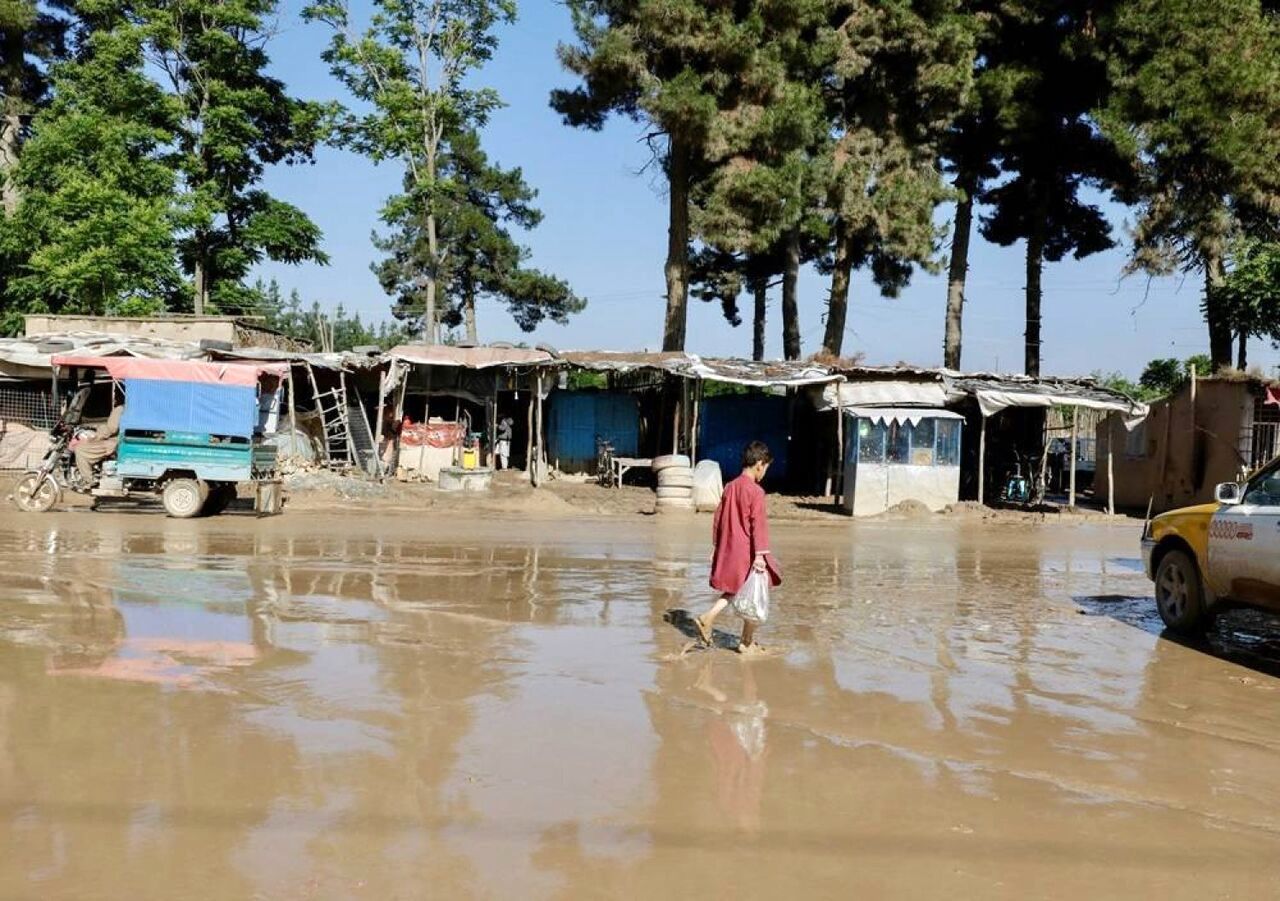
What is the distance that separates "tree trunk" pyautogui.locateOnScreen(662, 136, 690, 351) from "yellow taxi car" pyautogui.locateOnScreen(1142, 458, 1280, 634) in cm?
1625

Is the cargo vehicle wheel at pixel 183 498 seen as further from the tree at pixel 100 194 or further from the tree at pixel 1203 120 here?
the tree at pixel 1203 120

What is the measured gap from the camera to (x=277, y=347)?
2366cm

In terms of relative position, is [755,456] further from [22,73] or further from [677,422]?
[22,73]

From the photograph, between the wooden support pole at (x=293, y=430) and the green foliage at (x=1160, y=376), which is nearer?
the wooden support pole at (x=293, y=430)

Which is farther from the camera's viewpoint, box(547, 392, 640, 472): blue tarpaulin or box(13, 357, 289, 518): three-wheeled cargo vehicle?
box(547, 392, 640, 472): blue tarpaulin

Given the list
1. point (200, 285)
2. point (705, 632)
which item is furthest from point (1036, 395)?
point (200, 285)

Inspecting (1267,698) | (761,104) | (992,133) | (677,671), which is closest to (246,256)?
(761,104)

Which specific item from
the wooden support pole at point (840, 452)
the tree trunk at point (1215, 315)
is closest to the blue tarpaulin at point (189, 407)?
the wooden support pole at point (840, 452)

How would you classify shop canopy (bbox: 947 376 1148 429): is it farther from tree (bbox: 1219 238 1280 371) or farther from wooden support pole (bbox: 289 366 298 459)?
wooden support pole (bbox: 289 366 298 459)

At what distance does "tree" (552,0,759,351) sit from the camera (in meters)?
22.4

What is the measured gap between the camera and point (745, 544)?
24.4ft

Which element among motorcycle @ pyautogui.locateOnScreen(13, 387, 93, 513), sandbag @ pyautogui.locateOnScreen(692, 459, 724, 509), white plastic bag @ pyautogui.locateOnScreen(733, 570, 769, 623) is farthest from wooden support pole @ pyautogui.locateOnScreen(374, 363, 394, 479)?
white plastic bag @ pyautogui.locateOnScreen(733, 570, 769, 623)

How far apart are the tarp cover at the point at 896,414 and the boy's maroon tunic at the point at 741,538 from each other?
13622 mm

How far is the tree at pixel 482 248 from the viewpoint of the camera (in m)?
39.2
